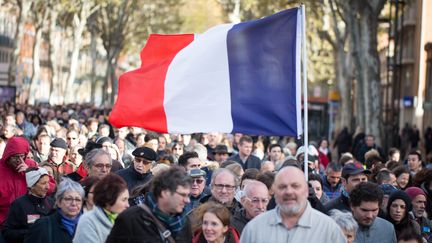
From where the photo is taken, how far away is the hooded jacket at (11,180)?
1151cm

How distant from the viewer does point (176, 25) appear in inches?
2938

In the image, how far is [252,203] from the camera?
954cm

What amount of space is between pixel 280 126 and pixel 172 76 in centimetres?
139

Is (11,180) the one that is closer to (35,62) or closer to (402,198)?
(402,198)

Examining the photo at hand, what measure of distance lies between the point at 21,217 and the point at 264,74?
251cm

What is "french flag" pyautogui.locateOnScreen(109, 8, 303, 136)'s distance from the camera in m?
10.3

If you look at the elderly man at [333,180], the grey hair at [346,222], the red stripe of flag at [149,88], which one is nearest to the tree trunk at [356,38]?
the elderly man at [333,180]

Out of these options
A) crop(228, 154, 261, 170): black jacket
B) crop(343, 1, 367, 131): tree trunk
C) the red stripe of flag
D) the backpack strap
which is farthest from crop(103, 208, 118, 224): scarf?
crop(343, 1, 367, 131): tree trunk

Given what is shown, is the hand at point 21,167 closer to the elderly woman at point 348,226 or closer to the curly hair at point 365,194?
the curly hair at point 365,194

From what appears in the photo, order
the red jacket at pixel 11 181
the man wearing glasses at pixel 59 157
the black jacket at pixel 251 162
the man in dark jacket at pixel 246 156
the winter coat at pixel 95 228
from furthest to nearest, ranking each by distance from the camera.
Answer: the man in dark jacket at pixel 246 156 → the black jacket at pixel 251 162 → the man wearing glasses at pixel 59 157 → the red jacket at pixel 11 181 → the winter coat at pixel 95 228

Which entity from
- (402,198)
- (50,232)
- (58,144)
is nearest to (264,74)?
(402,198)

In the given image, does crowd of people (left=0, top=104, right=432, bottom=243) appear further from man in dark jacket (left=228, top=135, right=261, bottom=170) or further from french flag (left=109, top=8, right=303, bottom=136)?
man in dark jacket (left=228, top=135, right=261, bottom=170)

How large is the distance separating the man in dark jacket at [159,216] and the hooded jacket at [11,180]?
14.9ft

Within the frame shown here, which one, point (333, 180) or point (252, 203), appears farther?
point (333, 180)
